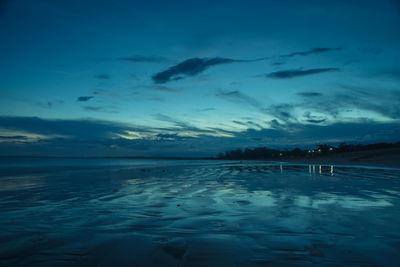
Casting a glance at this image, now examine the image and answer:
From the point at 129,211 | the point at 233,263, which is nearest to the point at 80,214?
the point at 129,211

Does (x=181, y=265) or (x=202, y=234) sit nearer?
(x=181, y=265)

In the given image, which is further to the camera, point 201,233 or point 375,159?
point 375,159

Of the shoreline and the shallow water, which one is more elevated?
the shoreline

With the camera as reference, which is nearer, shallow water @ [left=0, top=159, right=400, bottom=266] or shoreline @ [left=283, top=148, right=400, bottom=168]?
shallow water @ [left=0, top=159, right=400, bottom=266]

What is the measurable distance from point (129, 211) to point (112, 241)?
3.16 m

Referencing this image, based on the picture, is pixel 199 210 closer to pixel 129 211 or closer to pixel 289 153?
pixel 129 211

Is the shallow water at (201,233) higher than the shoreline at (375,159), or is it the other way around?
the shoreline at (375,159)

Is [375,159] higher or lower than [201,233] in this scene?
higher

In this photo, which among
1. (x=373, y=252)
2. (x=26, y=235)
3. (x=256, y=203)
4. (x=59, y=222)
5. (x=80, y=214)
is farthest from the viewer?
(x=256, y=203)

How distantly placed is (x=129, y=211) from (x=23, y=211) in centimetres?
375

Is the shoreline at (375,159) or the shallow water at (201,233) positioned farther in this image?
the shoreline at (375,159)

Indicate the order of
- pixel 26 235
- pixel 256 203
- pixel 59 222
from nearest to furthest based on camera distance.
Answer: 1. pixel 26 235
2. pixel 59 222
3. pixel 256 203

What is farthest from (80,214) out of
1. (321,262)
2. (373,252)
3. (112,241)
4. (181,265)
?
(373,252)

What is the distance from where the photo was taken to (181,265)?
164 inches
